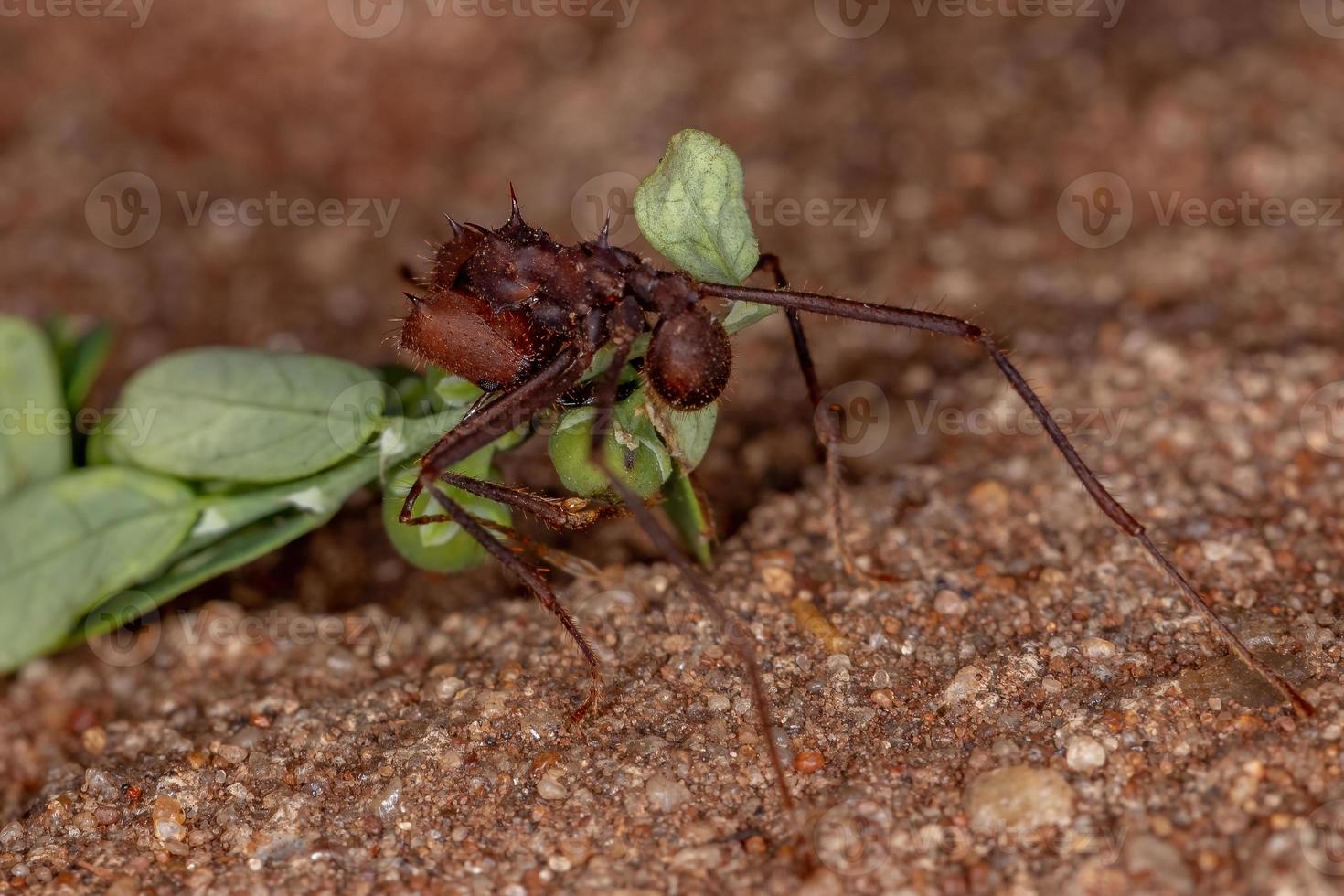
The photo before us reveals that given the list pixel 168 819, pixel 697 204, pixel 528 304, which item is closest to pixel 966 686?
pixel 697 204

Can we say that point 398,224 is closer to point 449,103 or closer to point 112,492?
point 449,103

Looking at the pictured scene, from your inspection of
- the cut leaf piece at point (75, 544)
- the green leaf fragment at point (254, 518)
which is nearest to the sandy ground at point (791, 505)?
the green leaf fragment at point (254, 518)

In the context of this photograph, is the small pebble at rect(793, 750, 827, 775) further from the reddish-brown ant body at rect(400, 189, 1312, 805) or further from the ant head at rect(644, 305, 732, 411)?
the ant head at rect(644, 305, 732, 411)

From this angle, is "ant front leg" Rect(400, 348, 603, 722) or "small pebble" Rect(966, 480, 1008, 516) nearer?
"ant front leg" Rect(400, 348, 603, 722)

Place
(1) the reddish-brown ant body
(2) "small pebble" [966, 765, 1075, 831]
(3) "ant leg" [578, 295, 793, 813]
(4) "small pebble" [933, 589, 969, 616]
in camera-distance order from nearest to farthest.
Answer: (2) "small pebble" [966, 765, 1075, 831]
(3) "ant leg" [578, 295, 793, 813]
(1) the reddish-brown ant body
(4) "small pebble" [933, 589, 969, 616]

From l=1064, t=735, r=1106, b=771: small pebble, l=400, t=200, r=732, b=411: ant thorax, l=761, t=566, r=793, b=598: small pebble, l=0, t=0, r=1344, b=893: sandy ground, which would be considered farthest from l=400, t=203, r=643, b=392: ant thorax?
l=1064, t=735, r=1106, b=771: small pebble

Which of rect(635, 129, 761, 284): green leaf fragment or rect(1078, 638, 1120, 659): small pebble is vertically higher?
rect(635, 129, 761, 284): green leaf fragment

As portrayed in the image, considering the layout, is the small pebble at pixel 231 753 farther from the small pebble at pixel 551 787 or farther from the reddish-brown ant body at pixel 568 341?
the small pebble at pixel 551 787

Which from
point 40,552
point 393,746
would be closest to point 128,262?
point 40,552
